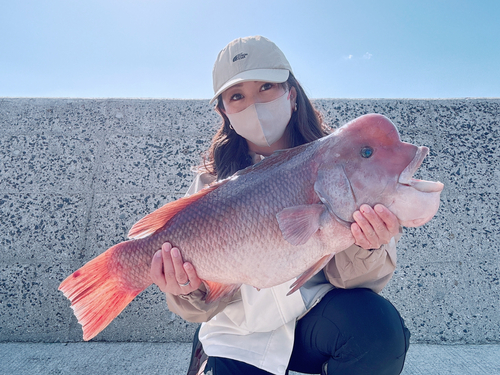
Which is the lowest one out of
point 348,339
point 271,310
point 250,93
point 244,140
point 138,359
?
point 138,359

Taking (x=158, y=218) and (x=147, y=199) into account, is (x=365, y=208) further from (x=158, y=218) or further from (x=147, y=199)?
(x=147, y=199)

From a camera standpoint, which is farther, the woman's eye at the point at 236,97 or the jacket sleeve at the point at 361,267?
the woman's eye at the point at 236,97

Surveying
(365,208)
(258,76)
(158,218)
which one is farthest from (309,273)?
(258,76)

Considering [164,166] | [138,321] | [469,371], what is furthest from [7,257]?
[469,371]

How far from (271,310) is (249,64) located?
49.3 inches

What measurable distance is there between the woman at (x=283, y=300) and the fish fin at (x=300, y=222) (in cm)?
15

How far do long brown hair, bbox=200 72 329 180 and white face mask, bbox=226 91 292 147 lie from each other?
0.08 m

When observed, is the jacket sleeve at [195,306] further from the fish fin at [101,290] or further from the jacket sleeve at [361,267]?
the jacket sleeve at [361,267]

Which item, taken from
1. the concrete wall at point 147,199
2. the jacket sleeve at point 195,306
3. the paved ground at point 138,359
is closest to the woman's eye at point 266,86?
the concrete wall at point 147,199

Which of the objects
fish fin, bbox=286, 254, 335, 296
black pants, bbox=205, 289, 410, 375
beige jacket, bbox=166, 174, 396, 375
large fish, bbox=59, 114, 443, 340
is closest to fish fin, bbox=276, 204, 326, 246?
large fish, bbox=59, 114, 443, 340

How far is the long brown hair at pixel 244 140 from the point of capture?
6.07 ft

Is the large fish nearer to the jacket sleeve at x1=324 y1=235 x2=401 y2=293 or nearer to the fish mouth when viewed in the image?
the fish mouth

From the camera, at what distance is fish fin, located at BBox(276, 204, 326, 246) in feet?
3.88

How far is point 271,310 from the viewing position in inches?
59.1
